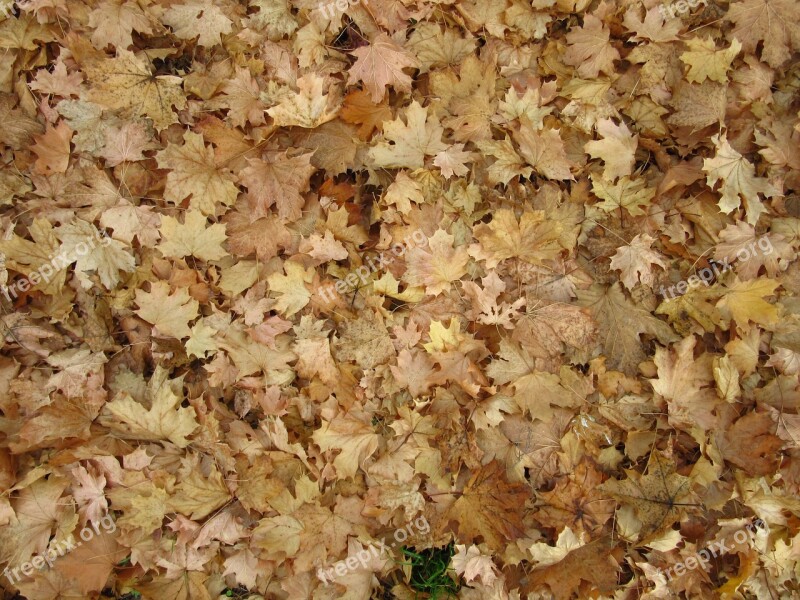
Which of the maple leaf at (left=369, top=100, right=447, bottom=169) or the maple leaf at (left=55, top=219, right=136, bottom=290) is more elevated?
the maple leaf at (left=369, top=100, right=447, bottom=169)

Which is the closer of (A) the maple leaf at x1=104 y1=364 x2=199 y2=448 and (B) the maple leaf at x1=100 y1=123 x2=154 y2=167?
(A) the maple leaf at x1=104 y1=364 x2=199 y2=448

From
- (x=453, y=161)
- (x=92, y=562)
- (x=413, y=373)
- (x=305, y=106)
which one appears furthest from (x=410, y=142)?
(x=92, y=562)

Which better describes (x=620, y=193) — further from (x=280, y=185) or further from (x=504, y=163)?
(x=280, y=185)

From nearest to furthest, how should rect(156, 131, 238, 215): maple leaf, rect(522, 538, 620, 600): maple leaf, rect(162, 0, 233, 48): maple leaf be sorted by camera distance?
rect(522, 538, 620, 600): maple leaf → rect(156, 131, 238, 215): maple leaf → rect(162, 0, 233, 48): maple leaf

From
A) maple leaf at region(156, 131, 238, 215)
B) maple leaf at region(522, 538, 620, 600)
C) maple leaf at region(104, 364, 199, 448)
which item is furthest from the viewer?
maple leaf at region(156, 131, 238, 215)

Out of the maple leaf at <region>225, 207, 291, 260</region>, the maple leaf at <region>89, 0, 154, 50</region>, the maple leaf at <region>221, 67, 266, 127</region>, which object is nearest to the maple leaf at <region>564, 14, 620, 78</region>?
the maple leaf at <region>221, 67, 266, 127</region>

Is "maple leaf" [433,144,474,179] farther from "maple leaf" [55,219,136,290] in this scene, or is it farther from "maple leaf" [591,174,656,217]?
"maple leaf" [55,219,136,290]

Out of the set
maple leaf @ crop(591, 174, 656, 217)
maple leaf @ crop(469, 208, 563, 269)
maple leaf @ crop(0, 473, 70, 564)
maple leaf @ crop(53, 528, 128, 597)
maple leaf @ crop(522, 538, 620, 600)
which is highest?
maple leaf @ crop(591, 174, 656, 217)
